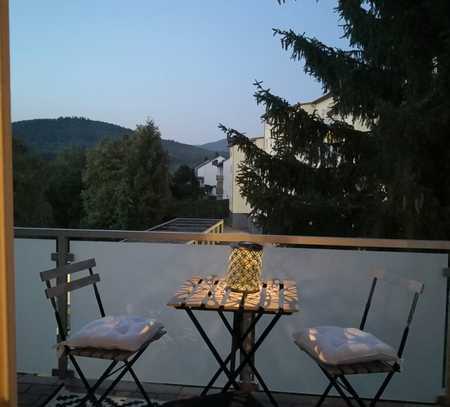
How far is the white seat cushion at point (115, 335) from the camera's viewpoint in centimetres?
228

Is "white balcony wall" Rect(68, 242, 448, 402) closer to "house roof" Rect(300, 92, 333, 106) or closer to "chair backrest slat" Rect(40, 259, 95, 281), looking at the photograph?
"chair backrest slat" Rect(40, 259, 95, 281)

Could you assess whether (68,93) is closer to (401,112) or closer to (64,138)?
(64,138)

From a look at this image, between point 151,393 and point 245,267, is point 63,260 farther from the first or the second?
point 245,267

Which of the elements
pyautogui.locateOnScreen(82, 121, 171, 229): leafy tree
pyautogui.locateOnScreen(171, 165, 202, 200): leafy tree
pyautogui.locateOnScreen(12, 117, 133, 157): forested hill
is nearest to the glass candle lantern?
pyautogui.locateOnScreen(12, 117, 133, 157): forested hill

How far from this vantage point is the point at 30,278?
9.98ft

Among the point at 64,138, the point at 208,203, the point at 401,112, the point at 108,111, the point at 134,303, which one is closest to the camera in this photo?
the point at 134,303

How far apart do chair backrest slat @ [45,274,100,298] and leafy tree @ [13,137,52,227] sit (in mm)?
21500

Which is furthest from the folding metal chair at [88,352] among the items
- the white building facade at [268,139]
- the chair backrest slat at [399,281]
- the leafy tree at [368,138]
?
the white building facade at [268,139]

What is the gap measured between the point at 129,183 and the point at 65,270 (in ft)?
94.1

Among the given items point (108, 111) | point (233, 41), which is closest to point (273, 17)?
point (233, 41)

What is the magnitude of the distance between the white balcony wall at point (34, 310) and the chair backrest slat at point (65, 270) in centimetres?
40

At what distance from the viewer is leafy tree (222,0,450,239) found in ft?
20.7

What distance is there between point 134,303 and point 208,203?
25490 millimetres

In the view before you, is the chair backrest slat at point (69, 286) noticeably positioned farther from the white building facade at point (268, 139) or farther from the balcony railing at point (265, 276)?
the white building facade at point (268, 139)
